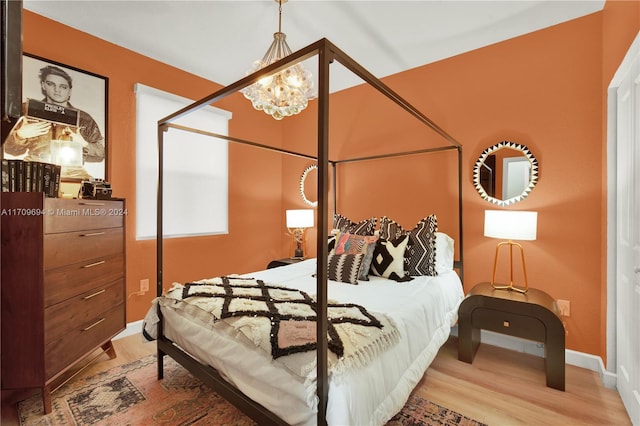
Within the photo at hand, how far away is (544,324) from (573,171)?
121cm

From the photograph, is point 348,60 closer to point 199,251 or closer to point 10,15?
point 10,15

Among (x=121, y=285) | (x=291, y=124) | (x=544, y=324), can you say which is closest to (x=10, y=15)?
(x=121, y=285)

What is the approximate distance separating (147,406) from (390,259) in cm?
192

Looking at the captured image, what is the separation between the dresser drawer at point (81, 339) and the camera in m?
1.81

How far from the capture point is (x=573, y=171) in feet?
7.76

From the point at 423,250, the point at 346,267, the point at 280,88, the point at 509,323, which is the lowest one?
the point at 509,323

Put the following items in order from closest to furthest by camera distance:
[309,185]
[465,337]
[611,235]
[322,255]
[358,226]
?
[322,255] < [611,235] < [465,337] < [358,226] < [309,185]

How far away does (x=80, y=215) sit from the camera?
2029 mm

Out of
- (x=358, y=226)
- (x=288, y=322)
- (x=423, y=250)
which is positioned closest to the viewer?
(x=288, y=322)

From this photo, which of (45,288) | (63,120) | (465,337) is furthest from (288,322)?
(63,120)

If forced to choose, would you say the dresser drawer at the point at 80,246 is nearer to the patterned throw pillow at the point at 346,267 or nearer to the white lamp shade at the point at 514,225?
the patterned throw pillow at the point at 346,267

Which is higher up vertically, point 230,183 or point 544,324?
point 230,183

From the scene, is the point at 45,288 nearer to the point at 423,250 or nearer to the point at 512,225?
the point at 423,250

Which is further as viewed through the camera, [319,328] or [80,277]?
[80,277]
